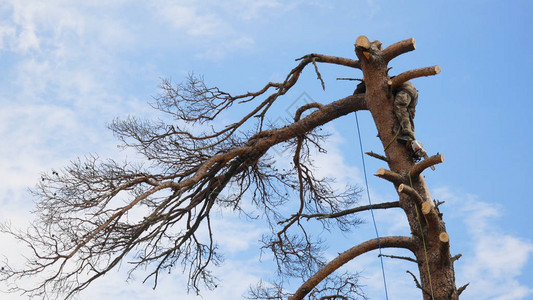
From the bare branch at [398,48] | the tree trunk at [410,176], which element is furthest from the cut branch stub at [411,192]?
the bare branch at [398,48]

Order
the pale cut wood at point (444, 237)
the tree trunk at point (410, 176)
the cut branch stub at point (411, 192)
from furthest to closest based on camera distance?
the tree trunk at point (410, 176) < the pale cut wood at point (444, 237) < the cut branch stub at point (411, 192)

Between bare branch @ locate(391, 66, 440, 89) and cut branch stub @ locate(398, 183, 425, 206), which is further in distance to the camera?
bare branch @ locate(391, 66, 440, 89)

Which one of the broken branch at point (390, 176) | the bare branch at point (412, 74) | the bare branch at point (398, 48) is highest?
the bare branch at point (398, 48)

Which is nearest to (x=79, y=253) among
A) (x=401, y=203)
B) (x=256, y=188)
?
(x=256, y=188)

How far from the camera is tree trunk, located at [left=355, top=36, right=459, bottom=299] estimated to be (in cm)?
593

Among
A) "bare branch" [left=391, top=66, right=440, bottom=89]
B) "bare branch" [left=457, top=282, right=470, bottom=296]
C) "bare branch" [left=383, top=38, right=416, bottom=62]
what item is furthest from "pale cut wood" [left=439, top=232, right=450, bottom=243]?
"bare branch" [left=383, top=38, right=416, bottom=62]

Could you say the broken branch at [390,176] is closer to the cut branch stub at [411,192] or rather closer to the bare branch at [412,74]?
the cut branch stub at [411,192]

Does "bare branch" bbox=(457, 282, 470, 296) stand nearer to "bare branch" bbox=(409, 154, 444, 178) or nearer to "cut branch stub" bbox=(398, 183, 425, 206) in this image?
"cut branch stub" bbox=(398, 183, 425, 206)

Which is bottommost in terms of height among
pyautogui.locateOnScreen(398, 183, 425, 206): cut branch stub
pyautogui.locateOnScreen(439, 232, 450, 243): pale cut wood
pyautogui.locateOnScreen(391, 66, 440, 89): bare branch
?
pyautogui.locateOnScreen(439, 232, 450, 243): pale cut wood

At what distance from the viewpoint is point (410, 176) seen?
6383 millimetres

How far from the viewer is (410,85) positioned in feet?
23.2

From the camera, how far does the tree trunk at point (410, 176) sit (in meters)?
5.93

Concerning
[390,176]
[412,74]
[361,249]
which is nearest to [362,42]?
[412,74]

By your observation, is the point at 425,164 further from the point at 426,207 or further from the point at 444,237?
the point at 444,237
